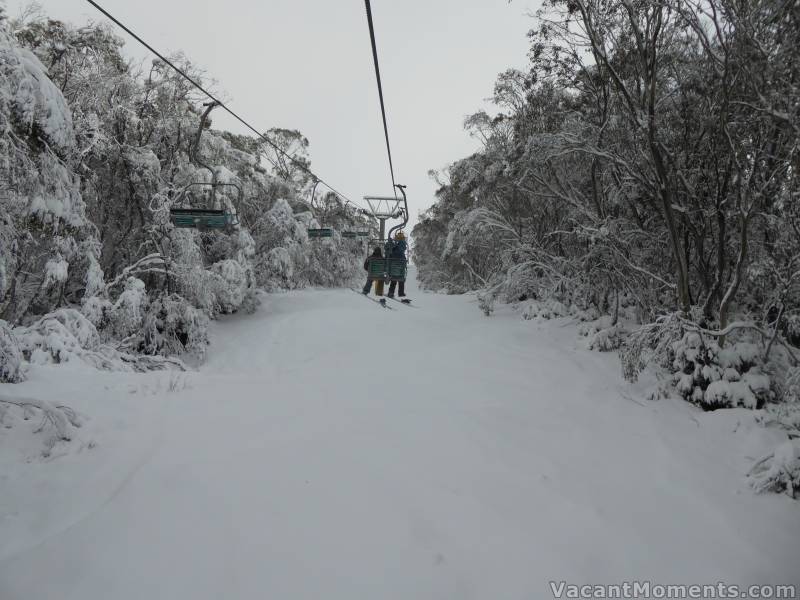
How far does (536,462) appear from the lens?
12.6ft

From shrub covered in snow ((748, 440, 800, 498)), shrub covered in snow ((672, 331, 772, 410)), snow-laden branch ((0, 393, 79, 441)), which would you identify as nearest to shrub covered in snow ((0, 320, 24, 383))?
snow-laden branch ((0, 393, 79, 441))

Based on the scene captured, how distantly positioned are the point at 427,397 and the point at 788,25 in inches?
200

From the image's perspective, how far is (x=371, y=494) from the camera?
312 cm

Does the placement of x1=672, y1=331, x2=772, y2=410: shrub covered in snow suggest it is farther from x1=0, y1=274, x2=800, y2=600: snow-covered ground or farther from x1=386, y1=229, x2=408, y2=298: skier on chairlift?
x1=386, y1=229, x2=408, y2=298: skier on chairlift

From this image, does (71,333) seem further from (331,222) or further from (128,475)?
(331,222)

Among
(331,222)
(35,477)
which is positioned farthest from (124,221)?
(331,222)

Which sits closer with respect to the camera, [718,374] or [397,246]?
[718,374]

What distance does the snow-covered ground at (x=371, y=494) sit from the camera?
238cm

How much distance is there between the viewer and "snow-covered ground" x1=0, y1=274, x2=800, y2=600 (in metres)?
2.38

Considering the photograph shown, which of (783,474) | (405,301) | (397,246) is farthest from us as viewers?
(405,301)

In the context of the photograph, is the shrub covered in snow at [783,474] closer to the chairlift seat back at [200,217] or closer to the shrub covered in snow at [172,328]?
the chairlift seat back at [200,217]

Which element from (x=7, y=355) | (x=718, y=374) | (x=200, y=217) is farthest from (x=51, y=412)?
(x=718, y=374)

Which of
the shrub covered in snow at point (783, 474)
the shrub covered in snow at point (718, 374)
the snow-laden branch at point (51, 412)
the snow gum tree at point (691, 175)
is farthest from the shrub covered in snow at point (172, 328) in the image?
the shrub covered in snow at point (783, 474)

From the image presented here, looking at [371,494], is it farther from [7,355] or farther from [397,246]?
[397,246]
